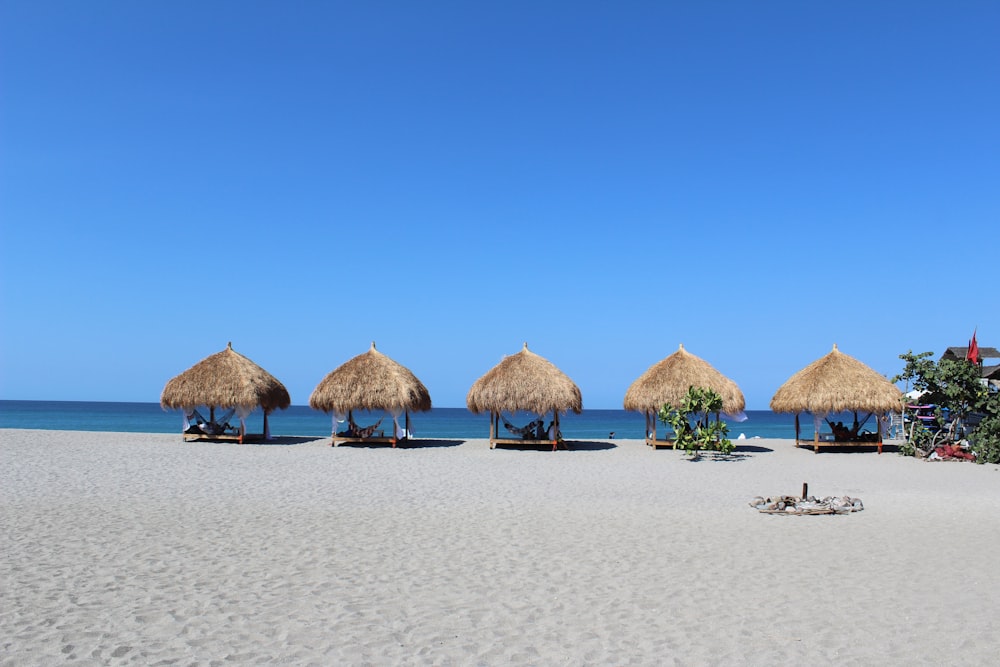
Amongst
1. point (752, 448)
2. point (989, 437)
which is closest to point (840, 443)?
→ point (752, 448)

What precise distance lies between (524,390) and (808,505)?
9221 mm

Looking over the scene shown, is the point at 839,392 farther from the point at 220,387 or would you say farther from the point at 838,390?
the point at 220,387

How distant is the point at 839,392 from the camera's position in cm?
1753

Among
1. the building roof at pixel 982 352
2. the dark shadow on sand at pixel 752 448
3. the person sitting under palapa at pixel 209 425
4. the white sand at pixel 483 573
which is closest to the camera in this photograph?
the white sand at pixel 483 573

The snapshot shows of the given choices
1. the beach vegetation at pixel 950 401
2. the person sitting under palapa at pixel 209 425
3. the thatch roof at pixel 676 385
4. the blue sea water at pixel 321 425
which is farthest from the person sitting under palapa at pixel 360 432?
the beach vegetation at pixel 950 401

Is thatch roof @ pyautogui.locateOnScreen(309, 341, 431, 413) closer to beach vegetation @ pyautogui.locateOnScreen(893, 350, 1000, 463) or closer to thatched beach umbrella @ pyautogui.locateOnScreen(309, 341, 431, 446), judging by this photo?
thatched beach umbrella @ pyautogui.locateOnScreen(309, 341, 431, 446)

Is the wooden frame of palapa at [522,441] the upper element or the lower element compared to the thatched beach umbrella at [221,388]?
lower

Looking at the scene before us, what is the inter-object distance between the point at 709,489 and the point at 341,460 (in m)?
7.36

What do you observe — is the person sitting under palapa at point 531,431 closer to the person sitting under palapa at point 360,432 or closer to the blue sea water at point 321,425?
the blue sea water at point 321,425

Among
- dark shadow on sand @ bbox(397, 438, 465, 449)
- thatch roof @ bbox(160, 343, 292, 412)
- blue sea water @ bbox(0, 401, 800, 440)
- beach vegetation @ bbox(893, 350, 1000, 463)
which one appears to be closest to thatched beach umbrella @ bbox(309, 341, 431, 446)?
dark shadow on sand @ bbox(397, 438, 465, 449)

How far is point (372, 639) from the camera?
433cm

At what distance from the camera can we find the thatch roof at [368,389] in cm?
1748

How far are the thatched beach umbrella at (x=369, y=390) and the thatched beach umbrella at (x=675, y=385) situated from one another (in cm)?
545

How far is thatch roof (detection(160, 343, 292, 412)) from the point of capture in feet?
59.1
